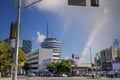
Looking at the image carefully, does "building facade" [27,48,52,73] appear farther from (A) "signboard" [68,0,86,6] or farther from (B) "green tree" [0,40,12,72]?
(A) "signboard" [68,0,86,6]

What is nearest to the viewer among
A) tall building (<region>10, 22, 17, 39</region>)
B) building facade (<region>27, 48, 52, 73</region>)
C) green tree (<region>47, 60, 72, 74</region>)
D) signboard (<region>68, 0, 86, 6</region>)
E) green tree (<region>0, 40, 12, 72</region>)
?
signboard (<region>68, 0, 86, 6</region>)

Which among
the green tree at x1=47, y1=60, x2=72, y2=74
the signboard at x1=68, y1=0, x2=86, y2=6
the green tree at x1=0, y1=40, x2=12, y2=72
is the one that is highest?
the signboard at x1=68, y1=0, x2=86, y2=6

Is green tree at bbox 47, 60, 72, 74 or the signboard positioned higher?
the signboard

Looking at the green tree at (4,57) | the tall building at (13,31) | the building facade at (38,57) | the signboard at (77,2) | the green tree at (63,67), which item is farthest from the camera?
the building facade at (38,57)

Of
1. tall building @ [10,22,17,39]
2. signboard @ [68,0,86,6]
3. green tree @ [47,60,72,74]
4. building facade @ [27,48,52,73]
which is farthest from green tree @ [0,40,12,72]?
building facade @ [27,48,52,73]

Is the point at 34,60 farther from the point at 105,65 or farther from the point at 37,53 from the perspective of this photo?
the point at 105,65

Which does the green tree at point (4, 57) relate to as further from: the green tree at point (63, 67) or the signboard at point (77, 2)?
the green tree at point (63, 67)

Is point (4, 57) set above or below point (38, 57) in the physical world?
below

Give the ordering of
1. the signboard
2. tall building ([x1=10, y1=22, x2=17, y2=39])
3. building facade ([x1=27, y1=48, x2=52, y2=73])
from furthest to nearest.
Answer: building facade ([x1=27, y1=48, x2=52, y2=73])
tall building ([x1=10, y1=22, x2=17, y2=39])
the signboard

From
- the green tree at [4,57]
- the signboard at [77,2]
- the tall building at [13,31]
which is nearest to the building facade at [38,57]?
the green tree at [4,57]

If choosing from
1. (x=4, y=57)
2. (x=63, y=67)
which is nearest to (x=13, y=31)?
(x=4, y=57)

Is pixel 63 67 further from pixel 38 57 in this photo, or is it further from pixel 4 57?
pixel 38 57

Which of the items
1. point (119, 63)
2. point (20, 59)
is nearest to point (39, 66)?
point (119, 63)

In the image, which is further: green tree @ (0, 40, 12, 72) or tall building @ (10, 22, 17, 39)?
green tree @ (0, 40, 12, 72)
